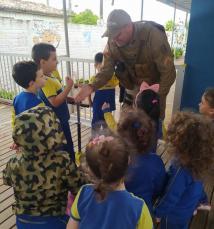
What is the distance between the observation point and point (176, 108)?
9.08 feet

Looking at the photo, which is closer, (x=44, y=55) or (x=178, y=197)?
(x=178, y=197)

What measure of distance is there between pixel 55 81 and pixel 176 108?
1.61m

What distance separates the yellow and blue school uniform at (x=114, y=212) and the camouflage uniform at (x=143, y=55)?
143cm

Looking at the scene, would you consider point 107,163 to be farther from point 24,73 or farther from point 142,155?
point 24,73

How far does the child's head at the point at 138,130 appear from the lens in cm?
116

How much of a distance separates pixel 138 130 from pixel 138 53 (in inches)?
45.8

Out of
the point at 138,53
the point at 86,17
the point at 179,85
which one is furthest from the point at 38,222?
the point at 86,17

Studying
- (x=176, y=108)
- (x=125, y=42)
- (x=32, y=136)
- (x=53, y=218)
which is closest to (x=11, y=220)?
(x=53, y=218)

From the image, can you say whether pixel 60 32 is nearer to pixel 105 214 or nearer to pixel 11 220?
pixel 11 220

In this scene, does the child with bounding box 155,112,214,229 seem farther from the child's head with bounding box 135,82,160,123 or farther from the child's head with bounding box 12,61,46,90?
the child's head with bounding box 12,61,46,90

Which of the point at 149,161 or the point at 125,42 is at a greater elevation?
the point at 125,42

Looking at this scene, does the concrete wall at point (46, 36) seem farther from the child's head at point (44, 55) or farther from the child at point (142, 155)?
the child at point (142, 155)

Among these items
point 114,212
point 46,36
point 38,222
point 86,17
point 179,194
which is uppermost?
point 86,17

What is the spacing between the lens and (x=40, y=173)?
1085 millimetres
